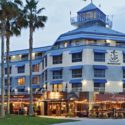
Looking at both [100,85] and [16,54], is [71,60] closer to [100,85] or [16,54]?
[100,85]

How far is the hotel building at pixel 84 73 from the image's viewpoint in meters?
80.9

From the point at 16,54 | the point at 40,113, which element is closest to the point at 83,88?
the point at 40,113

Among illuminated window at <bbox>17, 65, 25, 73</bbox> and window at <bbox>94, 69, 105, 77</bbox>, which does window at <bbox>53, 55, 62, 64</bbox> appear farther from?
illuminated window at <bbox>17, 65, 25, 73</bbox>

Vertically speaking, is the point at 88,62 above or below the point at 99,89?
above

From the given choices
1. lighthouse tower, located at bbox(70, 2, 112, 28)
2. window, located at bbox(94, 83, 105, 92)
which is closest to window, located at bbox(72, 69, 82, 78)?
window, located at bbox(94, 83, 105, 92)

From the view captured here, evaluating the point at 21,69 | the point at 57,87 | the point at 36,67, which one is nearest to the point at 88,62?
the point at 57,87

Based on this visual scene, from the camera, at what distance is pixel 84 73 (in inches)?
3349

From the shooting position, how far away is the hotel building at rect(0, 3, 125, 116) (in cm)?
8086

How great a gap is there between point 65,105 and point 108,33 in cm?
1835

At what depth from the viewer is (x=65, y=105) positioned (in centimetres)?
8256

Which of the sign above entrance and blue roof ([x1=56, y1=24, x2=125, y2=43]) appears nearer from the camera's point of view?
the sign above entrance

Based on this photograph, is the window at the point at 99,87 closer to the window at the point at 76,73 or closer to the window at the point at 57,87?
the window at the point at 76,73

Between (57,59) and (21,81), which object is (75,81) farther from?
(21,81)

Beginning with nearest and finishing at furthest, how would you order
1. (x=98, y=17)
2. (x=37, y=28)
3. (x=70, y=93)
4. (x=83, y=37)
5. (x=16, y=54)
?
(x=37, y=28), (x=70, y=93), (x=83, y=37), (x=98, y=17), (x=16, y=54)
